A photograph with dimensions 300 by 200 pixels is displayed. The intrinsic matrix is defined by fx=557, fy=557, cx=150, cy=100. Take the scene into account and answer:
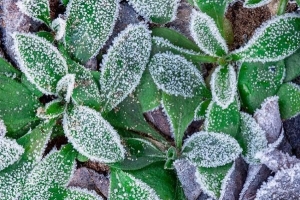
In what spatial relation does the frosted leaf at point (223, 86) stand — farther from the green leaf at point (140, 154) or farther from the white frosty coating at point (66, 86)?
the white frosty coating at point (66, 86)

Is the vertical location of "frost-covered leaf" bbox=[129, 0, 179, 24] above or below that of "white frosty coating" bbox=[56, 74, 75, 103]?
above

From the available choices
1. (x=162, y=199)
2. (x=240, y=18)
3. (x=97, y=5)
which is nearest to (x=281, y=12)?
(x=240, y=18)

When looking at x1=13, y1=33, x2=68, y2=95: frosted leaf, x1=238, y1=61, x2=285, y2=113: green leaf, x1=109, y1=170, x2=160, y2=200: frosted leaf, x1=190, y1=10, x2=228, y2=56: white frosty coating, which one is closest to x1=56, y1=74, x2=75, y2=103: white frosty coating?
x1=13, y1=33, x2=68, y2=95: frosted leaf

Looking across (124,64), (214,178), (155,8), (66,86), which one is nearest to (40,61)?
(66,86)

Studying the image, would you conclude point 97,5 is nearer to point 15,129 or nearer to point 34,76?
point 34,76

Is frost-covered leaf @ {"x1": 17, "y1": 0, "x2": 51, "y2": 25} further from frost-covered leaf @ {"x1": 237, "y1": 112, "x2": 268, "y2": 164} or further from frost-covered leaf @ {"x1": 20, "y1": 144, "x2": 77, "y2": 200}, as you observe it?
frost-covered leaf @ {"x1": 237, "y1": 112, "x2": 268, "y2": 164}
